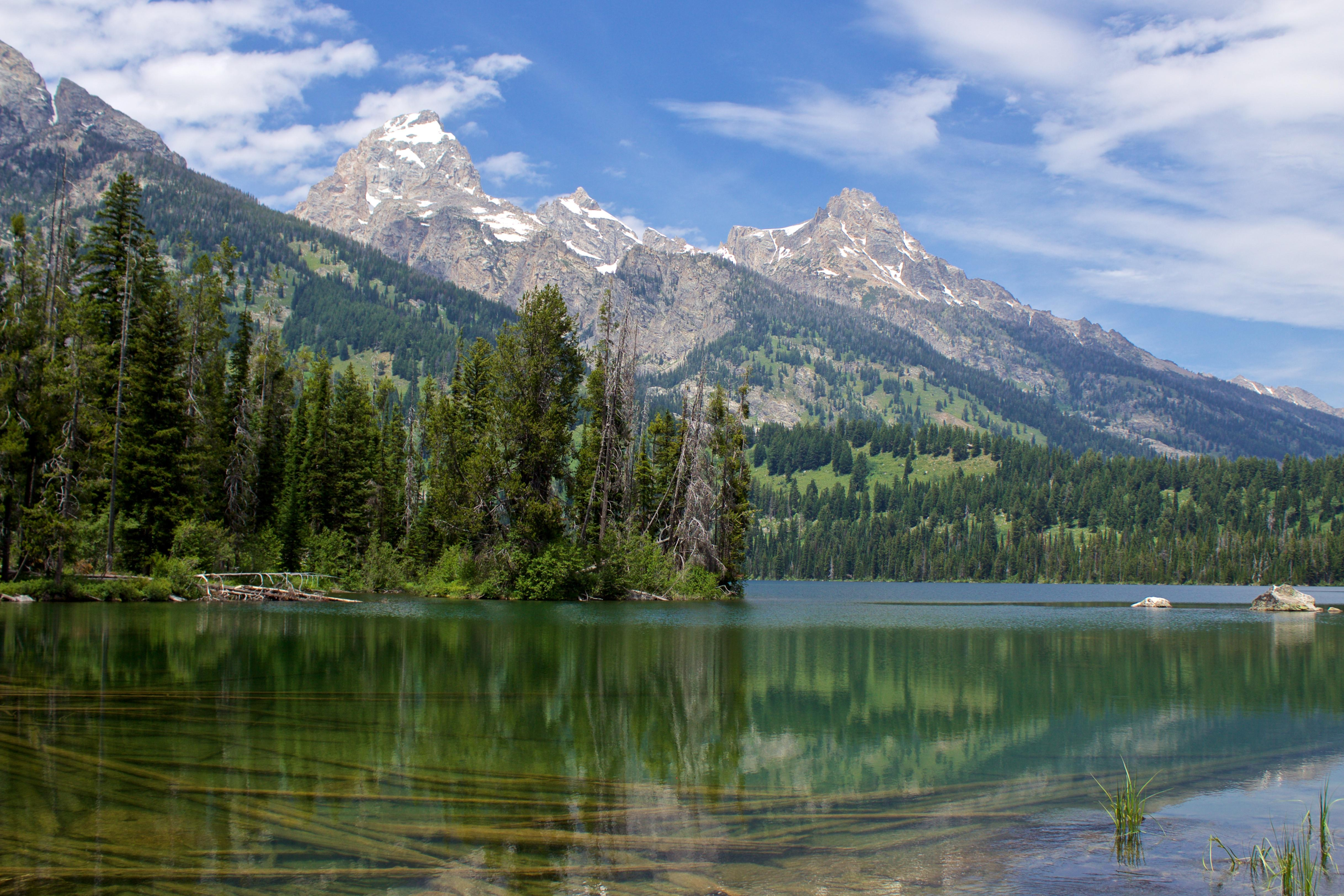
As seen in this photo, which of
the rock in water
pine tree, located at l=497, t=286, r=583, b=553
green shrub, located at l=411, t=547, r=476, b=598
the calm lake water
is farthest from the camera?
the rock in water

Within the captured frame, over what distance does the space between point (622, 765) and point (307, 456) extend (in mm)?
67149

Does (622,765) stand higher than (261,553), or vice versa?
(261,553)

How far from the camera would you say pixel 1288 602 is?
68.1 m

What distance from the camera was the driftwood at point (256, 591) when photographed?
53.5m

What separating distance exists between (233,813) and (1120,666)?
91.3ft

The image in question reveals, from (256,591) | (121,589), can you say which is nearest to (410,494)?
(256,591)

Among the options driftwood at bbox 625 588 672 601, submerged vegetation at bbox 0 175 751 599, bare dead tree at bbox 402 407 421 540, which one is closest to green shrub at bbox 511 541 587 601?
submerged vegetation at bbox 0 175 751 599

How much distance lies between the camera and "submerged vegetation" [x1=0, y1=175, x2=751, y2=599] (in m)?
46.9

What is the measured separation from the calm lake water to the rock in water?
141 feet

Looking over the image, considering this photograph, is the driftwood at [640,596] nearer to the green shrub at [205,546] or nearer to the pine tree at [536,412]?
the pine tree at [536,412]

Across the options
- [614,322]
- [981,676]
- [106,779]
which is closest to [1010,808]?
[106,779]

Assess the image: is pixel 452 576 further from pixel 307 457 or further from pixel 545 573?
pixel 307 457

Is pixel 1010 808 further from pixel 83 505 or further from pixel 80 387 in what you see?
pixel 83 505

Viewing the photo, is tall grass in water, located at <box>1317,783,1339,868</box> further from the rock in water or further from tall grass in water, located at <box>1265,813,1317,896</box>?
the rock in water
